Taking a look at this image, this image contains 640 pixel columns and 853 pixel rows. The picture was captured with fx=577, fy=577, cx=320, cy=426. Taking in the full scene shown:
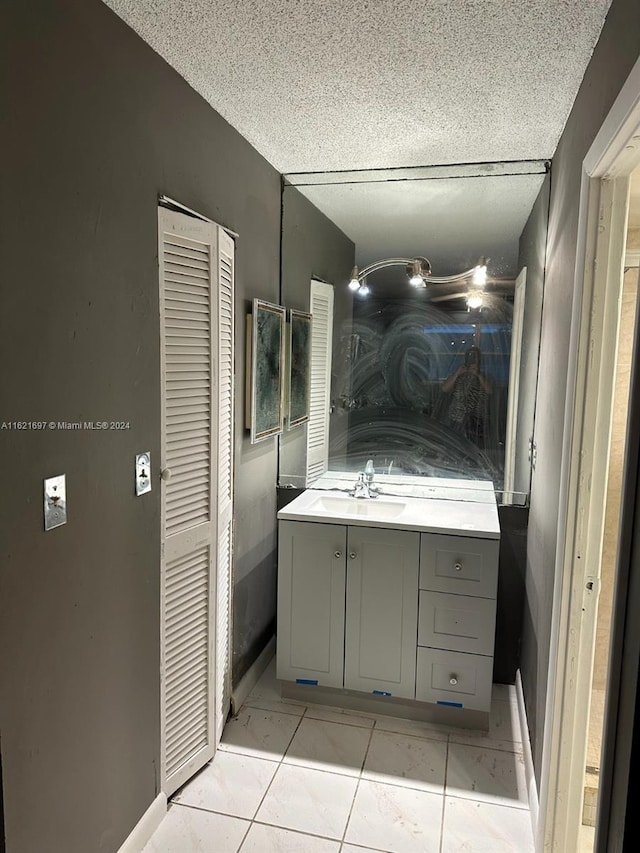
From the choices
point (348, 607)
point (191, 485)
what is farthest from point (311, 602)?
point (191, 485)

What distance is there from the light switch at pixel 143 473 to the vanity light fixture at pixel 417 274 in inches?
57.5

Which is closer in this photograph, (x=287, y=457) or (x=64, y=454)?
(x=64, y=454)

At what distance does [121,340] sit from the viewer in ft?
5.03

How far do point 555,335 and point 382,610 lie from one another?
1280 mm

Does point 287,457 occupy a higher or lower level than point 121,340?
lower

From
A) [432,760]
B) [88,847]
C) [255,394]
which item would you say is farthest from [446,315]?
[88,847]

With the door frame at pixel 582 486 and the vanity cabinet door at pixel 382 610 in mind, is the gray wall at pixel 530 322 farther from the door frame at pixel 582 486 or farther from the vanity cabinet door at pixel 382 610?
the door frame at pixel 582 486

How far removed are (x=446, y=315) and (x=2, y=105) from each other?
193cm

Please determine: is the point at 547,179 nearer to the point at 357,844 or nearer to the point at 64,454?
the point at 64,454

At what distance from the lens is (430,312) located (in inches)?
104

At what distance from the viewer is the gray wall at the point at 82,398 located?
Result: 46.6 inches

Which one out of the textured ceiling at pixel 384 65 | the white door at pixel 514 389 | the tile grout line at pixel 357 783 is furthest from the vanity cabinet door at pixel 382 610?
the textured ceiling at pixel 384 65

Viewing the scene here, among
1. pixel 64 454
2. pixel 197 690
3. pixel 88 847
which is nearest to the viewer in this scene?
pixel 64 454

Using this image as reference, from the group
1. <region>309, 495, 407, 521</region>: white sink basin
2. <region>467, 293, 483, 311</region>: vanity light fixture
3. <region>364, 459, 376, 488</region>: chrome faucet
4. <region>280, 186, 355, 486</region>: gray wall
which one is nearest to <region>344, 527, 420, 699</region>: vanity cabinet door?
<region>309, 495, 407, 521</region>: white sink basin
